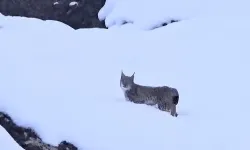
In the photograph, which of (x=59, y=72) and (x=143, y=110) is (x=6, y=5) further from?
(x=143, y=110)

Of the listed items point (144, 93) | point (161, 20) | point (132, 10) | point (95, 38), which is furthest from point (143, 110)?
point (132, 10)

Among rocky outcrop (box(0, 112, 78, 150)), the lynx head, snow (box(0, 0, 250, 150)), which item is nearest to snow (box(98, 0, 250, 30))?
snow (box(0, 0, 250, 150))

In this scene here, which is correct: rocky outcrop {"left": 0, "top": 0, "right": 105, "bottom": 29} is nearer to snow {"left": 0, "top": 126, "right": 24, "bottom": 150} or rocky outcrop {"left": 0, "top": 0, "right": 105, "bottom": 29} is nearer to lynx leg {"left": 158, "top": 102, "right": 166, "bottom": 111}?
lynx leg {"left": 158, "top": 102, "right": 166, "bottom": 111}

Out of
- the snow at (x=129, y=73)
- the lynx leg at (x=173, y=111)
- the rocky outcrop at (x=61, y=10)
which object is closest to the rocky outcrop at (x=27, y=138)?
the snow at (x=129, y=73)

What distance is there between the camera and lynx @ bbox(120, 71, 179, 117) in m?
11.0

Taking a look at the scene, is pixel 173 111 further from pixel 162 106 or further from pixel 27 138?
pixel 27 138

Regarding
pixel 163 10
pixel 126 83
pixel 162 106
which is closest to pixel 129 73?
pixel 126 83

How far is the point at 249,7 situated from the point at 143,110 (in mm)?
7923

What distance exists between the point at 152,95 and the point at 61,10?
11.7 metres

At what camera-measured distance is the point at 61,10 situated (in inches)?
885

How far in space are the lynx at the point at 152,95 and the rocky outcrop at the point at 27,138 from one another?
6.53 feet

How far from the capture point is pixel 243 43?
1496cm

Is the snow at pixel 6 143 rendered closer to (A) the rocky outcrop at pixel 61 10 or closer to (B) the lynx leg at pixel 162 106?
(B) the lynx leg at pixel 162 106

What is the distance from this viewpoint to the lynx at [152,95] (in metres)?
11.0
